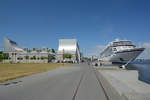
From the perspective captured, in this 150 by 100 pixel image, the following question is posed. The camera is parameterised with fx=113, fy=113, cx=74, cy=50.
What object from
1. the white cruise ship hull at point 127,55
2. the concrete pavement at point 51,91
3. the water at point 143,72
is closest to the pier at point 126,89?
the concrete pavement at point 51,91

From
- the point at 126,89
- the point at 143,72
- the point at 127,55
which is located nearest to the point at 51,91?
the point at 126,89

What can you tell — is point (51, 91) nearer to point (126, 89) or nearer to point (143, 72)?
point (126, 89)

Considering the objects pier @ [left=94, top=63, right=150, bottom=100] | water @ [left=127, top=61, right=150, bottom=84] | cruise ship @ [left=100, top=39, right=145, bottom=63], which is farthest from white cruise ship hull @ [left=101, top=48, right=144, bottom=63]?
pier @ [left=94, top=63, right=150, bottom=100]

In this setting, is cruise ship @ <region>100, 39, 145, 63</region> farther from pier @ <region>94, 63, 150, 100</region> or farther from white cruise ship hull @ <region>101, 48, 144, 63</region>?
pier @ <region>94, 63, 150, 100</region>

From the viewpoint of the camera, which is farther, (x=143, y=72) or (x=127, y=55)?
(x=127, y=55)

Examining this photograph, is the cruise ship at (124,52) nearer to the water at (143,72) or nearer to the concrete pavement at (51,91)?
the water at (143,72)

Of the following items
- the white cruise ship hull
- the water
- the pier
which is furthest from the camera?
the white cruise ship hull

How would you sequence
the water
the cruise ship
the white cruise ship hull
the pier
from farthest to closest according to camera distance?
the cruise ship → the white cruise ship hull → the water → the pier

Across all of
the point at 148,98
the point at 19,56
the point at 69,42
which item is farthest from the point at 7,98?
the point at 69,42

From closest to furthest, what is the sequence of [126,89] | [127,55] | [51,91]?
[51,91] → [126,89] → [127,55]

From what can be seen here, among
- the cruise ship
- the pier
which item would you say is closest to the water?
the pier

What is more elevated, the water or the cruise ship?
the cruise ship

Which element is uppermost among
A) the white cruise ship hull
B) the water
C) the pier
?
the white cruise ship hull

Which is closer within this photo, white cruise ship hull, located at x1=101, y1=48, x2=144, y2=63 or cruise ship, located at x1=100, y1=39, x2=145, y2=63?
white cruise ship hull, located at x1=101, y1=48, x2=144, y2=63
